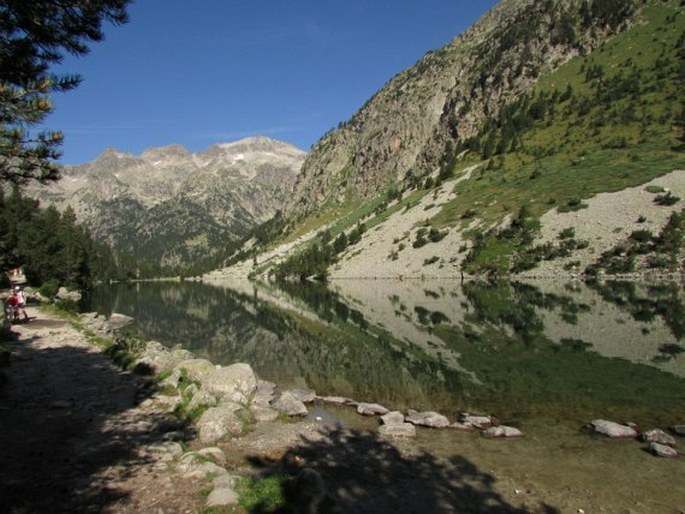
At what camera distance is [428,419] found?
18.6m

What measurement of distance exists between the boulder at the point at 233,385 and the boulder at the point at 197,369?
1.39ft

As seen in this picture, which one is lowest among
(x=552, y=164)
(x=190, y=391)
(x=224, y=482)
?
(x=190, y=391)

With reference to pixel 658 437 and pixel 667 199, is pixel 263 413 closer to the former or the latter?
pixel 658 437

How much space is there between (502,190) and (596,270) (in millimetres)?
41465

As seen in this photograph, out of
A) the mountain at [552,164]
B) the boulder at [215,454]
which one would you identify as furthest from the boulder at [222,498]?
the mountain at [552,164]

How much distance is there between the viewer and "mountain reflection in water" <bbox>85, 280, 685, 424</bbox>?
2141 centimetres

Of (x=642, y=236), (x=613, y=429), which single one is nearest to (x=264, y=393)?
(x=613, y=429)

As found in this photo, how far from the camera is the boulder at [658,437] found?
15578mm

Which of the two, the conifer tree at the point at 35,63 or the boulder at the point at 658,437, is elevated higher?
the conifer tree at the point at 35,63

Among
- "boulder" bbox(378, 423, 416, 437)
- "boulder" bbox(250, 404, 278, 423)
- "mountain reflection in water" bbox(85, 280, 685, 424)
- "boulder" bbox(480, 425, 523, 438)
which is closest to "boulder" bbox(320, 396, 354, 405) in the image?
"mountain reflection in water" bbox(85, 280, 685, 424)

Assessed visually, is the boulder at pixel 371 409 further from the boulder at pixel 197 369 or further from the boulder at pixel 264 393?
the boulder at pixel 197 369

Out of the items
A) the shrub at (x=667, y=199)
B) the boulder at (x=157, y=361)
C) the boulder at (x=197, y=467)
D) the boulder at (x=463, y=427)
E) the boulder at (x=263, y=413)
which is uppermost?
the shrub at (x=667, y=199)

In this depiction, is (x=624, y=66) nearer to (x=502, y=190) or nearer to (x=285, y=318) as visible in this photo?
(x=502, y=190)

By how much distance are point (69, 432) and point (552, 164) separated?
11474 cm
